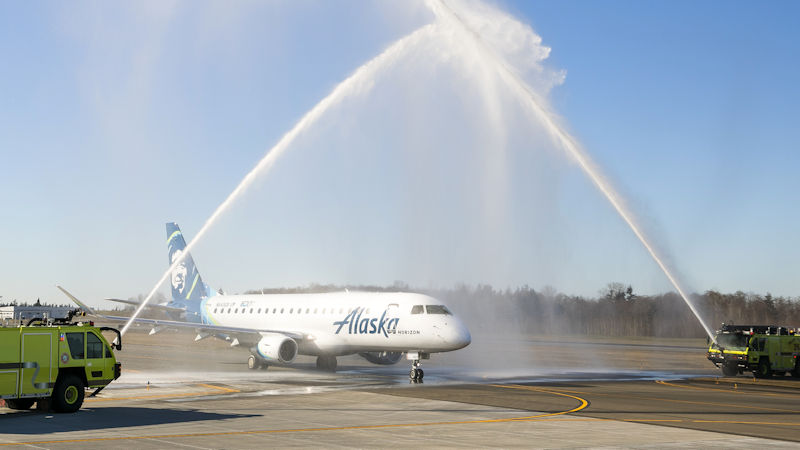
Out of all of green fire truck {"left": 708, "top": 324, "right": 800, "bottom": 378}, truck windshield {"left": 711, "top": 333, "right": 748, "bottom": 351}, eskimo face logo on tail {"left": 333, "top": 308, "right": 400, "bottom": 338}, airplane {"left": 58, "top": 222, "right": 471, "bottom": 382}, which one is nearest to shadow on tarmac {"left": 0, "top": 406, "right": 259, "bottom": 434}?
airplane {"left": 58, "top": 222, "right": 471, "bottom": 382}

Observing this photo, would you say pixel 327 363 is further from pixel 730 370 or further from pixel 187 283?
pixel 730 370

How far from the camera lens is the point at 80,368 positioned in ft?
77.4

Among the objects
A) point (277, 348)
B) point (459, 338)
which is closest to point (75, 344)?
point (459, 338)

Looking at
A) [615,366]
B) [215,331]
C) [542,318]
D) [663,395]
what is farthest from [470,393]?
[542,318]

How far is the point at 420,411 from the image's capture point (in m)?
25.1

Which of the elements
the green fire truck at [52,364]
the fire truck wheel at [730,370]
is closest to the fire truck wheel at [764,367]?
the fire truck wheel at [730,370]

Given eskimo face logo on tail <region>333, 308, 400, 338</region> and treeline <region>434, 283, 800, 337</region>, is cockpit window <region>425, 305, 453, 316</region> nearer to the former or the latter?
eskimo face logo on tail <region>333, 308, 400, 338</region>

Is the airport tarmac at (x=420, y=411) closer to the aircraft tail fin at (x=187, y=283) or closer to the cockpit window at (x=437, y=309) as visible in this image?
the cockpit window at (x=437, y=309)

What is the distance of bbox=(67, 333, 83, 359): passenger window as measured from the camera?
23.4 metres

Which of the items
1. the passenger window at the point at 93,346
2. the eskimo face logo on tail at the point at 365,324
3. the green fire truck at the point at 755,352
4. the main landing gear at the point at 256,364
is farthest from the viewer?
the main landing gear at the point at 256,364

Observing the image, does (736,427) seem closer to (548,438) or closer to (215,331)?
(548,438)

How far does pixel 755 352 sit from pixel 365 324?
19527mm

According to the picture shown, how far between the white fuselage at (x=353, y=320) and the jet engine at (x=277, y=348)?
1670 millimetres

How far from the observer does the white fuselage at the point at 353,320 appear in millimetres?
38250
